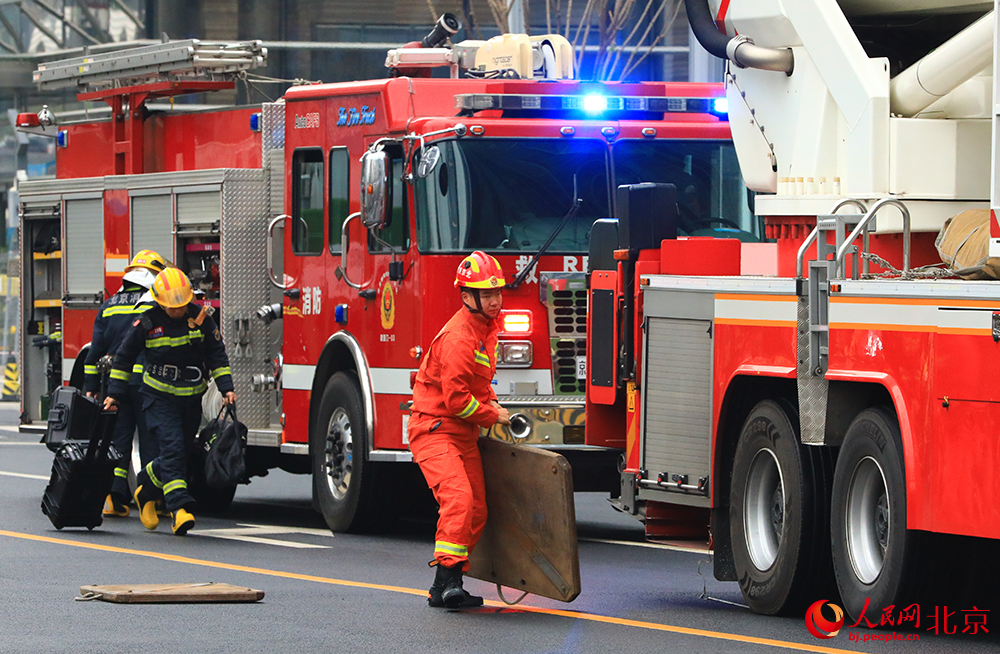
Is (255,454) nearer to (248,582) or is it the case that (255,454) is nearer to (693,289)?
(248,582)

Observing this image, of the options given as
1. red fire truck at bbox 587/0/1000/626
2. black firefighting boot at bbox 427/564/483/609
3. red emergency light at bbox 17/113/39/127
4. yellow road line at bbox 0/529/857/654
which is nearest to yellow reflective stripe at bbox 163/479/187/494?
yellow road line at bbox 0/529/857/654

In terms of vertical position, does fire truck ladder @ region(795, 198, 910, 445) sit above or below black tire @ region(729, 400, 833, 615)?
above

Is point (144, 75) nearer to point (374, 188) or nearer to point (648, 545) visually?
point (374, 188)

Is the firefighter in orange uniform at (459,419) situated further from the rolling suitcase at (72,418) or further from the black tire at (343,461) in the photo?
the rolling suitcase at (72,418)

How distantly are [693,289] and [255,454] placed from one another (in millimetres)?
6533

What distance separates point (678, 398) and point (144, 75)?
26.8 feet

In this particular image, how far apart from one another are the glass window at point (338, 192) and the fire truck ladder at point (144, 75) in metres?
2.39

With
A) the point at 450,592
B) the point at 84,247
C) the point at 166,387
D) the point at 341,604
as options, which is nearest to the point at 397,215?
the point at 166,387

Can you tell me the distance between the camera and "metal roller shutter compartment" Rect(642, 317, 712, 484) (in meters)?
9.91

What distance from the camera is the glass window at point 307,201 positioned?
14383 mm

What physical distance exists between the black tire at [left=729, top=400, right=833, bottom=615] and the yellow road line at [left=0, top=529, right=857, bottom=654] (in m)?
0.52

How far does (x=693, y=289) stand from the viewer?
32.5 ft

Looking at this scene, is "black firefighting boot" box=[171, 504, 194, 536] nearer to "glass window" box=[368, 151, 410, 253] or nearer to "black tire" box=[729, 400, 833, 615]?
"glass window" box=[368, 151, 410, 253]

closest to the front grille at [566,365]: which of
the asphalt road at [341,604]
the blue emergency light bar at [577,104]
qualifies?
the asphalt road at [341,604]
